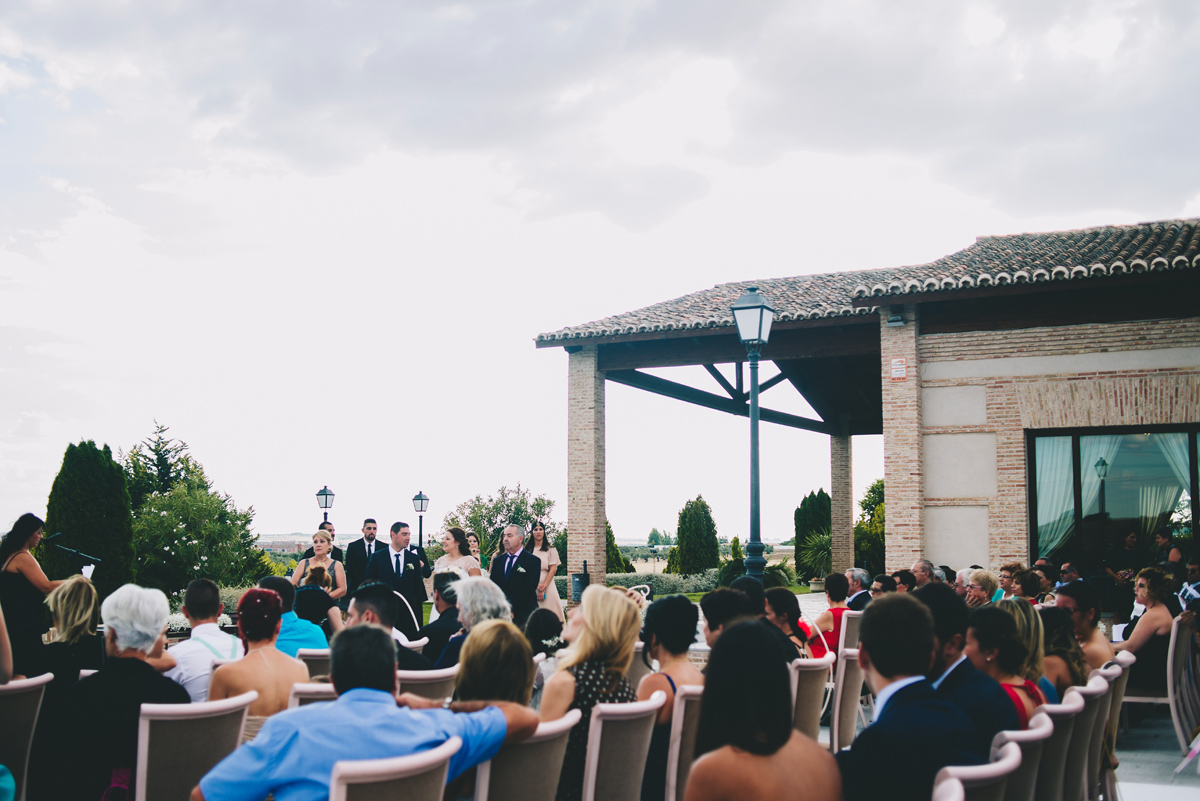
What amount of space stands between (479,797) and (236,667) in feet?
4.76

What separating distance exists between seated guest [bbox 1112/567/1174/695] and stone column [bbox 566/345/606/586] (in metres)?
8.39

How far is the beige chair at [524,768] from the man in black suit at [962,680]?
1241mm

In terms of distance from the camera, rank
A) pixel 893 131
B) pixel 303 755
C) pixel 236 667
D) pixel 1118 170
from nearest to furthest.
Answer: pixel 303 755
pixel 236 667
pixel 893 131
pixel 1118 170

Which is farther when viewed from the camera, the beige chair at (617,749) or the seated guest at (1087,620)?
the seated guest at (1087,620)

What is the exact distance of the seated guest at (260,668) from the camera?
11.2 feet

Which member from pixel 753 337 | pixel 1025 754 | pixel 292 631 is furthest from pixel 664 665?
pixel 753 337

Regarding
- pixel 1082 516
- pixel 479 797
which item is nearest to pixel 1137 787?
pixel 479 797

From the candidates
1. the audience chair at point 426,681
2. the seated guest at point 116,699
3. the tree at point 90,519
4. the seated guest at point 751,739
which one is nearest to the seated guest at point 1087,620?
the audience chair at point 426,681

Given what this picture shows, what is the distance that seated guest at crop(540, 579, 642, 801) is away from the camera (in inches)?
120

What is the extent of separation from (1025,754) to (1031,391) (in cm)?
923

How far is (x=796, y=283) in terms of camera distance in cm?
1638

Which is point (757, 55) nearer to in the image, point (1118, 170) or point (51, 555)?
point (1118, 170)

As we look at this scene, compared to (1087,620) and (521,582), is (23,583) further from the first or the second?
(1087,620)

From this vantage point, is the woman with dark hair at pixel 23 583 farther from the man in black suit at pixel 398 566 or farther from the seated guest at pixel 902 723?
the seated guest at pixel 902 723
